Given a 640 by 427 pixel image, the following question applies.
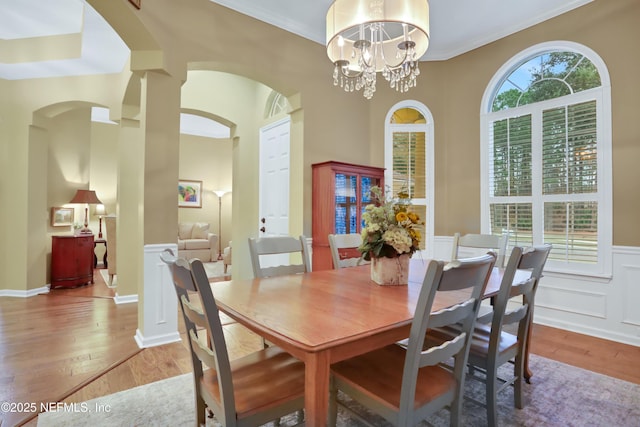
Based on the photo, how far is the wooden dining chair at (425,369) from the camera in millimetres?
1142

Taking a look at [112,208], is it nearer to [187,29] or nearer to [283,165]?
[283,165]

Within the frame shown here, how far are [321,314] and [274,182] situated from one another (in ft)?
11.3

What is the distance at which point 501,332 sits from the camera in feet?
5.81

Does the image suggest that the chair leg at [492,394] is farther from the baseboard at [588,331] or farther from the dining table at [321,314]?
the baseboard at [588,331]

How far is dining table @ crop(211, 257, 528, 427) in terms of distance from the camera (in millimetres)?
1049

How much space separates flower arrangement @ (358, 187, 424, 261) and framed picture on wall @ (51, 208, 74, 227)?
18.0ft

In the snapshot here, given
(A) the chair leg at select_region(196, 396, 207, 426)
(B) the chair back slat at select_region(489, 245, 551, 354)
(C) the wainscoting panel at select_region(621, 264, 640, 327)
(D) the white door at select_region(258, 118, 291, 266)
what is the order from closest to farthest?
(A) the chair leg at select_region(196, 396, 207, 426) < (B) the chair back slat at select_region(489, 245, 551, 354) < (C) the wainscoting panel at select_region(621, 264, 640, 327) < (D) the white door at select_region(258, 118, 291, 266)

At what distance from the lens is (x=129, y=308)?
3.99m

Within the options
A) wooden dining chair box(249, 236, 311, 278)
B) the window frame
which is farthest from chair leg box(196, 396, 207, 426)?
the window frame

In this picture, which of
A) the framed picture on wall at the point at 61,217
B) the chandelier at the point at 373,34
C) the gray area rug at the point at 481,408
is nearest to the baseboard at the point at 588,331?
the gray area rug at the point at 481,408

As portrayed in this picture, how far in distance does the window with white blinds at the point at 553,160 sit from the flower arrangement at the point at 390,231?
8.22 feet

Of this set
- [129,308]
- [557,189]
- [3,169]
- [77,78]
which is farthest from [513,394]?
[3,169]

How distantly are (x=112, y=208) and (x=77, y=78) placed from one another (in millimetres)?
3539

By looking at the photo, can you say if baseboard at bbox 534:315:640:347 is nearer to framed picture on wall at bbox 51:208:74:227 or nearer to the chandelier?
the chandelier
